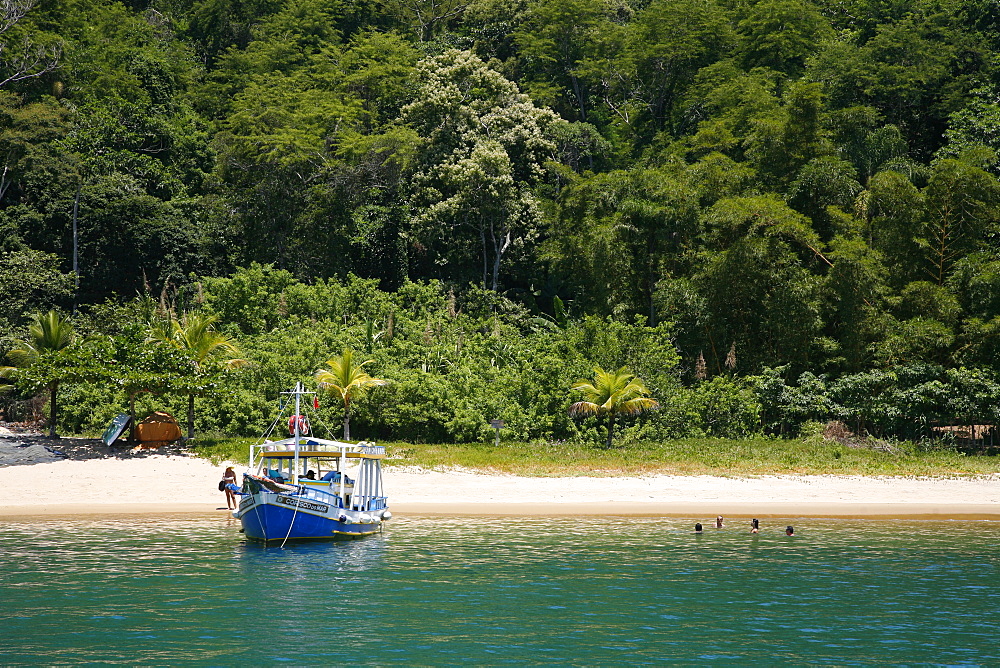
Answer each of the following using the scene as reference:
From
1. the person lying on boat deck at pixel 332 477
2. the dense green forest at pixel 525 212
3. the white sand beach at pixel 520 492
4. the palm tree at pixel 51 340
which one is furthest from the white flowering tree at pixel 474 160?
the person lying on boat deck at pixel 332 477

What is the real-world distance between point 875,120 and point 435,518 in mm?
36159

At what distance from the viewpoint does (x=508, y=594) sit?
22.3 metres

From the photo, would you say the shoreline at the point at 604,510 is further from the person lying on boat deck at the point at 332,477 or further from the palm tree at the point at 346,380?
the palm tree at the point at 346,380

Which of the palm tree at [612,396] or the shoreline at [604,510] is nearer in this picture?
the shoreline at [604,510]

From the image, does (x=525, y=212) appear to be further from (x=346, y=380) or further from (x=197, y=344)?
(x=197, y=344)

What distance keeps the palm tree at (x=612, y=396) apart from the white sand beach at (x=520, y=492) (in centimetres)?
454

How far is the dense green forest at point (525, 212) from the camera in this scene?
139ft

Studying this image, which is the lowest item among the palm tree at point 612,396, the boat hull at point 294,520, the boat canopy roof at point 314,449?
the boat hull at point 294,520

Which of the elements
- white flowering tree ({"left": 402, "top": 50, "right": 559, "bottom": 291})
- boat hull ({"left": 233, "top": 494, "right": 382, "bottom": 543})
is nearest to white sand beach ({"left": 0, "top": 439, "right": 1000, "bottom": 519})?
boat hull ({"left": 233, "top": 494, "right": 382, "bottom": 543})

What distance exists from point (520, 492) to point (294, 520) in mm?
8721

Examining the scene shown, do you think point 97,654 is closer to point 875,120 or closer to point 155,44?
point 875,120


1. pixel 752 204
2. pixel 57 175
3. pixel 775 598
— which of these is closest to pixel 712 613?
pixel 775 598

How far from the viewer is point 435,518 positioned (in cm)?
3183

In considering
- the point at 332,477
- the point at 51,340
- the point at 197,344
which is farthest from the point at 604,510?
the point at 51,340
